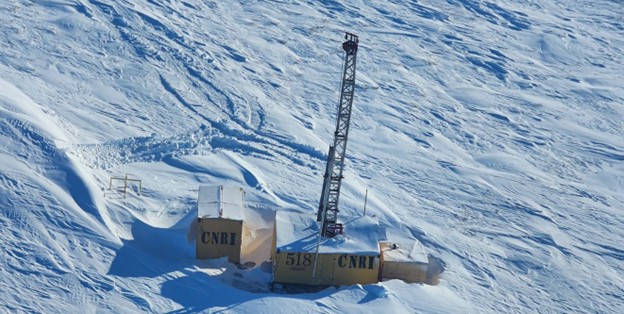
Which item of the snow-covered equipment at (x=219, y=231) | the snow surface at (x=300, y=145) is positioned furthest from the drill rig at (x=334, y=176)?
the snow-covered equipment at (x=219, y=231)

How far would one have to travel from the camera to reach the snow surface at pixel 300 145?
15617 millimetres

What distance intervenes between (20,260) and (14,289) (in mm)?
728

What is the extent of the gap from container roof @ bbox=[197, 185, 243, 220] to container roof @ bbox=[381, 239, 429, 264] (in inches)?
106

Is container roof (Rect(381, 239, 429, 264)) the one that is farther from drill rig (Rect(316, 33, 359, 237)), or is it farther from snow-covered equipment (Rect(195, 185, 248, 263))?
snow-covered equipment (Rect(195, 185, 248, 263))

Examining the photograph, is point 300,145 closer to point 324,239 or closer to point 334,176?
point 334,176

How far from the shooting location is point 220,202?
1648 cm

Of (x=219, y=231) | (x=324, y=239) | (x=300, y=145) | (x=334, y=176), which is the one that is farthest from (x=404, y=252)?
(x=300, y=145)

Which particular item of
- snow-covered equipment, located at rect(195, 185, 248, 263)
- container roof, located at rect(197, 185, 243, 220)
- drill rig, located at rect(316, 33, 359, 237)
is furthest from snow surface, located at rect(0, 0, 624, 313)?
drill rig, located at rect(316, 33, 359, 237)

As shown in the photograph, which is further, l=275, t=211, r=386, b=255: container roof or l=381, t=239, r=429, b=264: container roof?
l=381, t=239, r=429, b=264: container roof

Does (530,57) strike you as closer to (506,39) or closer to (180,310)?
(506,39)

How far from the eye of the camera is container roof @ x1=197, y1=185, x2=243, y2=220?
16.1 m

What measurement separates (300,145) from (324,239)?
515cm

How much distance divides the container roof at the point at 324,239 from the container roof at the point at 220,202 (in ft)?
2.56

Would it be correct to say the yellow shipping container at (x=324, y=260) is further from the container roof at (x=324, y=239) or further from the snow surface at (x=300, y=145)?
the snow surface at (x=300, y=145)
